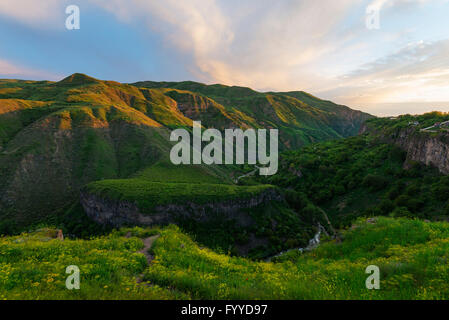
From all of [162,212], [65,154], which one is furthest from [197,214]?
[65,154]

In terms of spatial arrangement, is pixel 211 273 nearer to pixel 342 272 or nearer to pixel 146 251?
pixel 146 251

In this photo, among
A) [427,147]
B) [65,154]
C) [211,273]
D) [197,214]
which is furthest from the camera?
[65,154]

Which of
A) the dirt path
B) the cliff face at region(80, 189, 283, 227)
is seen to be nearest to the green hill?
the cliff face at region(80, 189, 283, 227)

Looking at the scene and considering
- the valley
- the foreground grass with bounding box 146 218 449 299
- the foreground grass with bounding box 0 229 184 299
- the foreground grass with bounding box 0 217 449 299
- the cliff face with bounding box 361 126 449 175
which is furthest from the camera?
the cliff face with bounding box 361 126 449 175

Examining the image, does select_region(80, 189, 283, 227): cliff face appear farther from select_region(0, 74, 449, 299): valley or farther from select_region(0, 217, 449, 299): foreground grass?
select_region(0, 217, 449, 299): foreground grass

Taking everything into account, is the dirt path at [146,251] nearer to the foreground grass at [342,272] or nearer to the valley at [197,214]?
the valley at [197,214]

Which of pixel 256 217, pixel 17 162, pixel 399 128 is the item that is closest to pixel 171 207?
pixel 256 217

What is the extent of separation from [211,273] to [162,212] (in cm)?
6509

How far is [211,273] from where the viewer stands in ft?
28.4

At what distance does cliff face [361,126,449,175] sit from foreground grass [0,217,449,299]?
67.4 meters

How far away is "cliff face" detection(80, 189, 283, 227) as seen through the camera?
67.8 metres

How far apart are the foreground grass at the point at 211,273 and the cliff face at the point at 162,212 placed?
60448mm

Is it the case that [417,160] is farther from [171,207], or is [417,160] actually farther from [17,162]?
[17,162]
